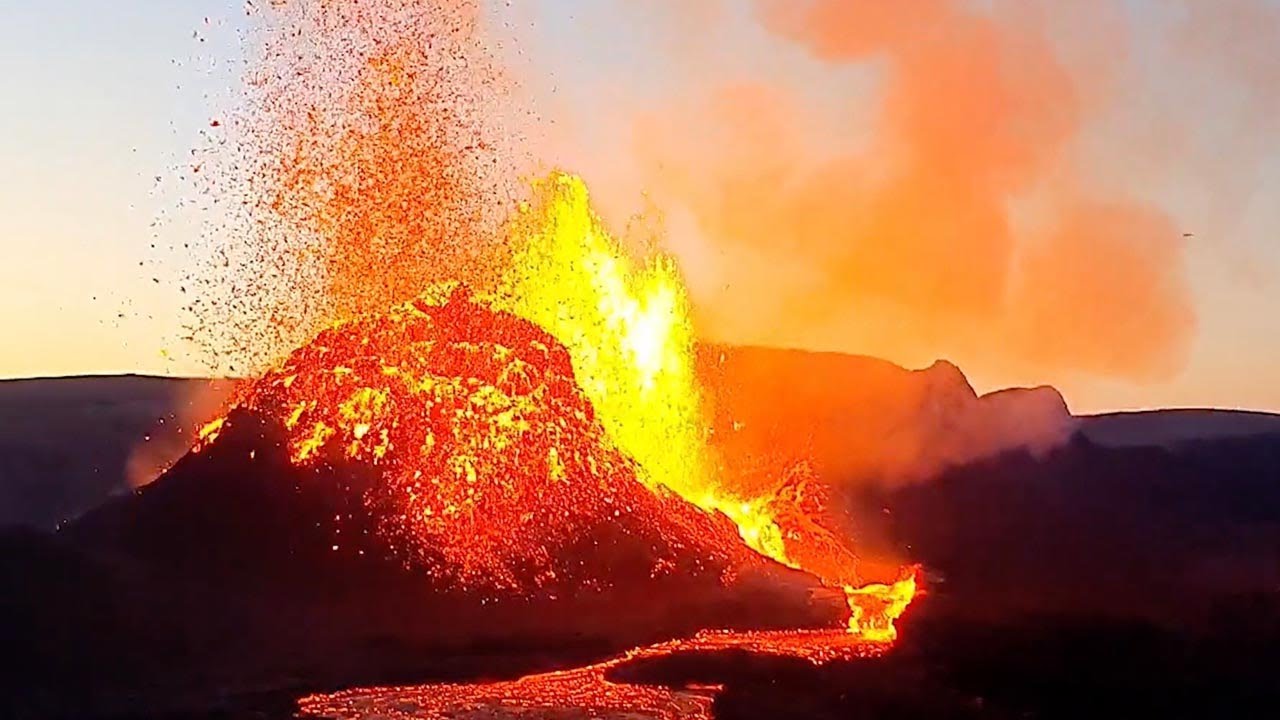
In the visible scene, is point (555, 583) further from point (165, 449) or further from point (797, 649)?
point (165, 449)

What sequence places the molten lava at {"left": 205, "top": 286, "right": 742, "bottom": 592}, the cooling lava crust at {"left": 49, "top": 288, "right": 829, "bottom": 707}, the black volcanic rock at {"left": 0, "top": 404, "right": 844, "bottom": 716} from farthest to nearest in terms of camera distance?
the molten lava at {"left": 205, "top": 286, "right": 742, "bottom": 592}, the cooling lava crust at {"left": 49, "top": 288, "right": 829, "bottom": 707}, the black volcanic rock at {"left": 0, "top": 404, "right": 844, "bottom": 716}

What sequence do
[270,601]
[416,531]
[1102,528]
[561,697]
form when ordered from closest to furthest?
[561,697] < [270,601] < [416,531] < [1102,528]

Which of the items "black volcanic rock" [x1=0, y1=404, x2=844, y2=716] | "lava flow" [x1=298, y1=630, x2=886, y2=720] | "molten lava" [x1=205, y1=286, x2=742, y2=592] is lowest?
"lava flow" [x1=298, y1=630, x2=886, y2=720]

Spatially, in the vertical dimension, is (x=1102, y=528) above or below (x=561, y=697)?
above

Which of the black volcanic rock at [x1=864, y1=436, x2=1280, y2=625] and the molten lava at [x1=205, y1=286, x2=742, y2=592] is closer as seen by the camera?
the molten lava at [x1=205, y1=286, x2=742, y2=592]

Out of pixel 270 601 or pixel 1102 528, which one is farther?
pixel 1102 528

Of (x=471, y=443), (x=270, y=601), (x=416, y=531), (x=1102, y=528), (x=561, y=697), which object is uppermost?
(x=1102, y=528)

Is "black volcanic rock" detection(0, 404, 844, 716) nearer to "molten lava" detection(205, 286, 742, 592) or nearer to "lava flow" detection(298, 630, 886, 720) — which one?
"molten lava" detection(205, 286, 742, 592)

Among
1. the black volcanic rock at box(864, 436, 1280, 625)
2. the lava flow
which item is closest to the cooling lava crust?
the lava flow

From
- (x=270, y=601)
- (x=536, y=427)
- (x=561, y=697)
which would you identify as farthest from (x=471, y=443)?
(x=561, y=697)

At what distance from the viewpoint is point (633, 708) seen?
30.8m

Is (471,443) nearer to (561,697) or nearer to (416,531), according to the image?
(416,531)

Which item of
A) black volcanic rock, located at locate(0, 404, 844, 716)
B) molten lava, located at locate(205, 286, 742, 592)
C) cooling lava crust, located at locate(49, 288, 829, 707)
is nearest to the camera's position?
black volcanic rock, located at locate(0, 404, 844, 716)

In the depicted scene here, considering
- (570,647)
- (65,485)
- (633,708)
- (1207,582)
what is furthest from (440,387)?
(65,485)
